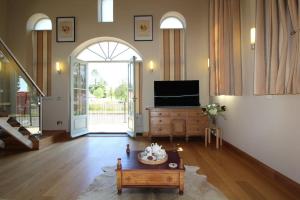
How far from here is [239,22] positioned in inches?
193

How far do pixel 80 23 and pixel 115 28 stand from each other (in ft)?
3.43

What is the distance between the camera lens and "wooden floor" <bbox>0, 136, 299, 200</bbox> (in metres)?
3.03

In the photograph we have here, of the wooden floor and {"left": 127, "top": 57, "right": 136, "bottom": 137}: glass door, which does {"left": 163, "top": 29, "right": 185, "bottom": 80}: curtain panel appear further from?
the wooden floor

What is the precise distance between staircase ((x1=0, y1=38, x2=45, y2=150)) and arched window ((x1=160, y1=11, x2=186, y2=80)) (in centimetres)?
358

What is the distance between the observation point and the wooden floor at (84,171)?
303 centimetres

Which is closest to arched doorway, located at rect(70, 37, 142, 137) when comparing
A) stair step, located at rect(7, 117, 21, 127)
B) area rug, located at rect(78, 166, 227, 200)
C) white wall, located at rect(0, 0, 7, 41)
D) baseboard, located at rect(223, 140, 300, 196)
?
stair step, located at rect(7, 117, 21, 127)

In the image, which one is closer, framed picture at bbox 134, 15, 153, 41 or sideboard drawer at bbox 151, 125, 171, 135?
sideboard drawer at bbox 151, 125, 171, 135

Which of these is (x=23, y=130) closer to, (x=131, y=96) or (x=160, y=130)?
(x=131, y=96)

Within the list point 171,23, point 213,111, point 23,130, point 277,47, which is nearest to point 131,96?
point 171,23

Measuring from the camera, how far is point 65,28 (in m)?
7.25

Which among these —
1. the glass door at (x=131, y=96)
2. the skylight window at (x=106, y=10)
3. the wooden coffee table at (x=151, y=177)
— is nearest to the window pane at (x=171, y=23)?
the glass door at (x=131, y=96)

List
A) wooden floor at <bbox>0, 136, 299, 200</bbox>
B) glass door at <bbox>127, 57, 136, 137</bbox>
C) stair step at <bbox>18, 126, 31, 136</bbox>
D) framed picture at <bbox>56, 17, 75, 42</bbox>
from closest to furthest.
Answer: wooden floor at <bbox>0, 136, 299, 200</bbox>
stair step at <bbox>18, 126, 31, 136</bbox>
glass door at <bbox>127, 57, 136, 137</bbox>
framed picture at <bbox>56, 17, 75, 42</bbox>

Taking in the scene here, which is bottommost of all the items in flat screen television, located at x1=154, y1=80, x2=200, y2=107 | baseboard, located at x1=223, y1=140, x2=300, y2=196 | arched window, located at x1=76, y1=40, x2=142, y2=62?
baseboard, located at x1=223, y1=140, x2=300, y2=196

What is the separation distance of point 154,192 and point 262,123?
212cm
